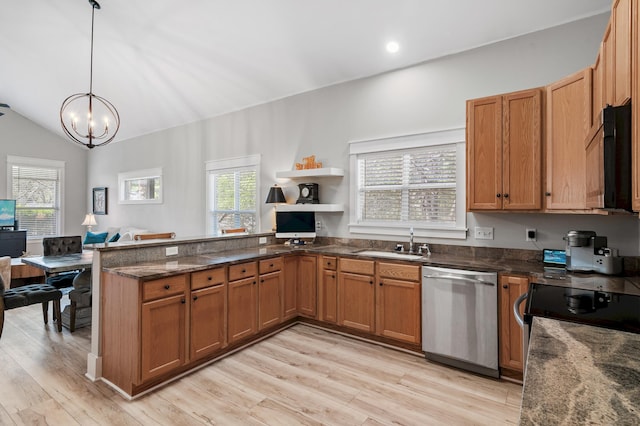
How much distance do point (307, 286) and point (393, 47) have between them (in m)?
2.91

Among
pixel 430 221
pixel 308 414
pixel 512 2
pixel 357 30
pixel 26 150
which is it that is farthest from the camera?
pixel 26 150

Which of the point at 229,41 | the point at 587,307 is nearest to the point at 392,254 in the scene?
the point at 587,307

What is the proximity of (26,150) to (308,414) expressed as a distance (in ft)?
29.0

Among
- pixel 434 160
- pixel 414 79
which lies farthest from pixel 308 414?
pixel 414 79

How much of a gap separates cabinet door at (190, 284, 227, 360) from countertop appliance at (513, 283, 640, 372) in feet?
7.74

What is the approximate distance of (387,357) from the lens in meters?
3.18

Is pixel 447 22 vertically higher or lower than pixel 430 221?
higher

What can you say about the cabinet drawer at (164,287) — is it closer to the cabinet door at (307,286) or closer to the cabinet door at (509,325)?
the cabinet door at (307,286)

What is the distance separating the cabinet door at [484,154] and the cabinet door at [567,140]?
37 cm

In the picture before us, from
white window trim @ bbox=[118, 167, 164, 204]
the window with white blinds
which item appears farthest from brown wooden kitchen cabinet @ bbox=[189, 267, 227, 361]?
the window with white blinds

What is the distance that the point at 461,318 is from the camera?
2887 millimetres

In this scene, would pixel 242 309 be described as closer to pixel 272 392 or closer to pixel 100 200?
pixel 272 392

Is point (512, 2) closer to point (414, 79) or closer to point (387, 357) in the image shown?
point (414, 79)

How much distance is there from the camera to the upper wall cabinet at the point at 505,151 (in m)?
2.79
